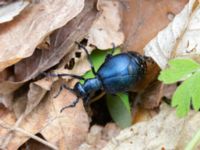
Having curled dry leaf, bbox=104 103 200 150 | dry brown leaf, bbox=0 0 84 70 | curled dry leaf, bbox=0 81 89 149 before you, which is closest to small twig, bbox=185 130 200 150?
curled dry leaf, bbox=104 103 200 150

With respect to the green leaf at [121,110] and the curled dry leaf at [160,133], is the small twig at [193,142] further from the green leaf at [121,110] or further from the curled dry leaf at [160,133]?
the green leaf at [121,110]

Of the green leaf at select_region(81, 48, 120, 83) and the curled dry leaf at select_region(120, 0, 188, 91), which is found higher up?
the curled dry leaf at select_region(120, 0, 188, 91)

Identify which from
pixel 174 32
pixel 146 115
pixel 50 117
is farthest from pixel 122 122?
pixel 174 32

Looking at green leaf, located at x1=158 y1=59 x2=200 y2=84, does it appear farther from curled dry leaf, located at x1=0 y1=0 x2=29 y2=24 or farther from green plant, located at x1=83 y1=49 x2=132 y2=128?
curled dry leaf, located at x1=0 y1=0 x2=29 y2=24

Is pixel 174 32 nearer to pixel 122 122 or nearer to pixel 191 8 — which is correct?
pixel 191 8

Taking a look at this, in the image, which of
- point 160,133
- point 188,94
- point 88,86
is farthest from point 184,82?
point 88,86
